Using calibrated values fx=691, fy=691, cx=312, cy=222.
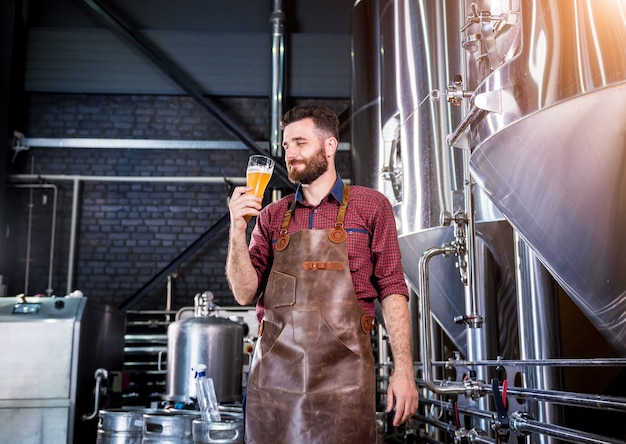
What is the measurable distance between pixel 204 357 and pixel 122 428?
125 cm

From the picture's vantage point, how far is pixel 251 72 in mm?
7242

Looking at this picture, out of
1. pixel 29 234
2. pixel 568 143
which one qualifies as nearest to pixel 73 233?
pixel 29 234

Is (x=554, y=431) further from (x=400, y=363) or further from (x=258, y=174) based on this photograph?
(x=258, y=174)

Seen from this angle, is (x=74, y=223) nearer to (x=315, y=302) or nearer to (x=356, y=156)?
(x=356, y=156)

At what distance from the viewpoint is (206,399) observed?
3.78 meters

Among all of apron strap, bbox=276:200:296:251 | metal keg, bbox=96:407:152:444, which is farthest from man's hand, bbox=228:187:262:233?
metal keg, bbox=96:407:152:444

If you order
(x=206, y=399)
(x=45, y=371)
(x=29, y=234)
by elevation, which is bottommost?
(x=206, y=399)

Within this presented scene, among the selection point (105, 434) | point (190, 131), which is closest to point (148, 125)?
point (190, 131)

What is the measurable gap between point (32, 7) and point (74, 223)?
91.6 inches

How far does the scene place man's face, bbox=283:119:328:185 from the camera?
1.91 m

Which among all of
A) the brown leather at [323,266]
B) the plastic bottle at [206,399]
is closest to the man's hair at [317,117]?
the brown leather at [323,266]

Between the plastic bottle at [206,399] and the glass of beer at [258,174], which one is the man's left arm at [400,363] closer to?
the glass of beer at [258,174]

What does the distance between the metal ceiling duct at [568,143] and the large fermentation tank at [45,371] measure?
330cm

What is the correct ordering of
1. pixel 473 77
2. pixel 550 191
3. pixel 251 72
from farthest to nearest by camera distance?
pixel 251 72, pixel 473 77, pixel 550 191
